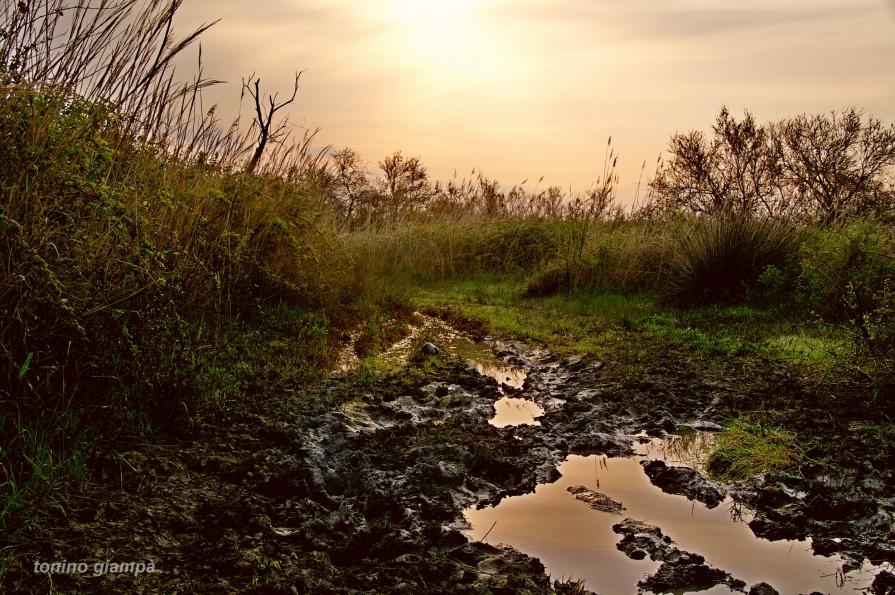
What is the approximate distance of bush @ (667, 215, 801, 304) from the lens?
8766 mm

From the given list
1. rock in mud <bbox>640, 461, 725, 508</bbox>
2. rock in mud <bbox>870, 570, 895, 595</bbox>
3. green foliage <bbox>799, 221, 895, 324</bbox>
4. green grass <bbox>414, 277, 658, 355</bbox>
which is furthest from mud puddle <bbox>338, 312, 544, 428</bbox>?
green foliage <bbox>799, 221, 895, 324</bbox>

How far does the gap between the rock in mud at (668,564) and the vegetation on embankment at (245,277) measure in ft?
6.02

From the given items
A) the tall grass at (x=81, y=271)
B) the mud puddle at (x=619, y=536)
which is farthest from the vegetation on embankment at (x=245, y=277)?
the mud puddle at (x=619, y=536)

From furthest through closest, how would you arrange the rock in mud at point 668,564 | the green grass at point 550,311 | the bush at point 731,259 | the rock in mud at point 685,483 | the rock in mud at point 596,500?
1. the bush at point 731,259
2. the green grass at point 550,311
3. the rock in mud at point 685,483
4. the rock in mud at point 596,500
5. the rock in mud at point 668,564

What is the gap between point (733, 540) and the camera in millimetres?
2861

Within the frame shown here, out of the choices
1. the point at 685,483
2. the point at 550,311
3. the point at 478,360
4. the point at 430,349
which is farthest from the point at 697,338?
the point at 685,483

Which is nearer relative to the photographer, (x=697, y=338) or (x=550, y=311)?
(x=697, y=338)

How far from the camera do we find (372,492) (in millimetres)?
3076

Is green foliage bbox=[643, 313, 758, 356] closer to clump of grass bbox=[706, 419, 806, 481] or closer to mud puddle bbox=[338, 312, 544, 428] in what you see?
mud puddle bbox=[338, 312, 544, 428]

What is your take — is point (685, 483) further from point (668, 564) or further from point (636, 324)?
point (636, 324)

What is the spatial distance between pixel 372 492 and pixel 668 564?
1.28 meters

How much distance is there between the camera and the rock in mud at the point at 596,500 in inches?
125

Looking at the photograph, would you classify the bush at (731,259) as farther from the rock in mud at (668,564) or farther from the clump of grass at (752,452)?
the rock in mud at (668,564)

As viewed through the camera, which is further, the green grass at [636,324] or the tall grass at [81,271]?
the green grass at [636,324]
